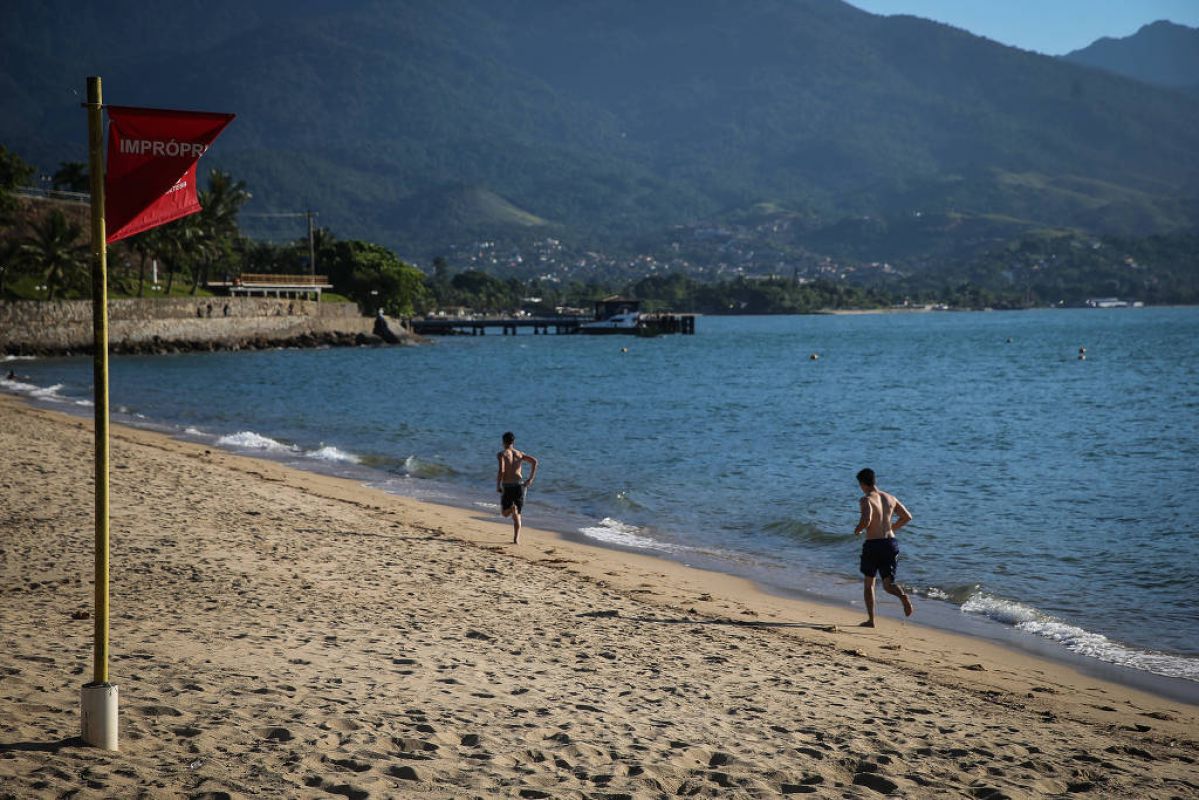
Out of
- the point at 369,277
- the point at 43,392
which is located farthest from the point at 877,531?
the point at 369,277

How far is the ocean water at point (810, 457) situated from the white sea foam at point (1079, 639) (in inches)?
1.6

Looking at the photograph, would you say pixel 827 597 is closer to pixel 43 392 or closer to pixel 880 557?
pixel 880 557

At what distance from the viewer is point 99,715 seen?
6168mm

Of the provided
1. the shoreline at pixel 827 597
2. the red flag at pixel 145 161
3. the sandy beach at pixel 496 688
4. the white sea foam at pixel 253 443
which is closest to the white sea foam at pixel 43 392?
the white sea foam at pixel 253 443

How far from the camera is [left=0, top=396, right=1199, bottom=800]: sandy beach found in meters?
6.52

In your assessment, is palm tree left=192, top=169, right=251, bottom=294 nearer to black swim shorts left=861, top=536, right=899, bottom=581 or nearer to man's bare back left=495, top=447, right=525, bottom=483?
man's bare back left=495, top=447, right=525, bottom=483

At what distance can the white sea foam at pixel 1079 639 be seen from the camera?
10.9 meters

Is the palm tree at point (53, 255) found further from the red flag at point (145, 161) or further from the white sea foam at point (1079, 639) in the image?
the red flag at point (145, 161)

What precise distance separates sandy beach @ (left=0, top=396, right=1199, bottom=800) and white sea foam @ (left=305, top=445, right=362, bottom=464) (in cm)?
1193

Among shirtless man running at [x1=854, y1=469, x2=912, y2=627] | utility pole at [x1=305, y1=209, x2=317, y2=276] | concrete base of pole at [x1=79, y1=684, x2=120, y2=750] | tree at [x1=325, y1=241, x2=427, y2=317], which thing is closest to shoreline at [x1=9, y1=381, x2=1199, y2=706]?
shirtless man running at [x1=854, y1=469, x2=912, y2=627]

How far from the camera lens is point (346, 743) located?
6.77m

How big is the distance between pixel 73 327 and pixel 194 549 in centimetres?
6617

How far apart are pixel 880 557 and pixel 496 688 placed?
512cm

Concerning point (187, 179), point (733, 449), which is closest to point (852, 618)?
point (187, 179)
